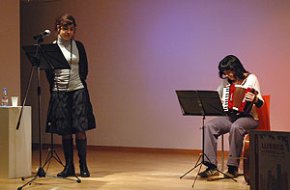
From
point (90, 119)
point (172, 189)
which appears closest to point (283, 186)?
point (172, 189)

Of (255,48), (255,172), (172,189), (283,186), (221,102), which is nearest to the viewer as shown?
(283,186)

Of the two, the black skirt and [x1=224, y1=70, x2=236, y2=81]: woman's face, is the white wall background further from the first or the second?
the black skirt

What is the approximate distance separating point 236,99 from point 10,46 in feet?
10.4

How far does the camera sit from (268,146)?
2213 mm

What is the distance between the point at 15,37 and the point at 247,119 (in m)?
3.30

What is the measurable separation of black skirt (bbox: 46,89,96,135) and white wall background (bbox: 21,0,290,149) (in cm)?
238

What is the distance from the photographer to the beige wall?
20.6ft

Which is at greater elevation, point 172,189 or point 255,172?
point 255,172

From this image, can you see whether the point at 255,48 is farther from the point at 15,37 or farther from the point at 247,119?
the point at 15,37

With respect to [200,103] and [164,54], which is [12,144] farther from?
[164,54]

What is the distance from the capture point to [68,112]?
4645 millimetres

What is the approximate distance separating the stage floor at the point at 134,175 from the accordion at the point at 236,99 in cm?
66

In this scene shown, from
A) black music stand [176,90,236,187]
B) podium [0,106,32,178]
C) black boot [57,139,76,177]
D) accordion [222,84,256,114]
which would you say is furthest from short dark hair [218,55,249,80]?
podium [0,106,32,178]

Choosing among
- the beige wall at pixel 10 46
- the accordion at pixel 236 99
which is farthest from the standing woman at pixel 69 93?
the beige wall at pixel 10 46
